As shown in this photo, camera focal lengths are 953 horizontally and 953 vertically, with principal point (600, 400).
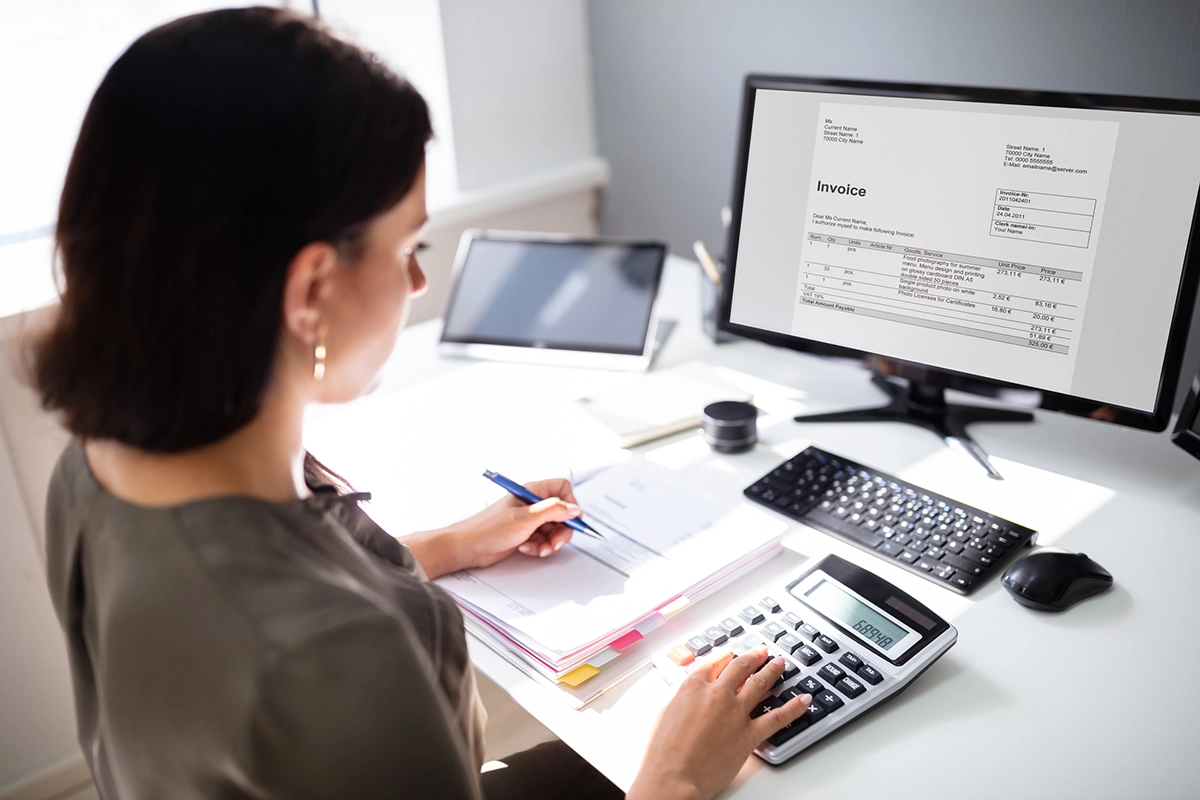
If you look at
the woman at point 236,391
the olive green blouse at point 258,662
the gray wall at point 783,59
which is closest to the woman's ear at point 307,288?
the woman at point 236,391

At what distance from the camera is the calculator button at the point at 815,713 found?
77 centimetres

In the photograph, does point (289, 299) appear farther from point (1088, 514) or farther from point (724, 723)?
point (1088, 514)

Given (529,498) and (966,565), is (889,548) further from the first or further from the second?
(529,498)

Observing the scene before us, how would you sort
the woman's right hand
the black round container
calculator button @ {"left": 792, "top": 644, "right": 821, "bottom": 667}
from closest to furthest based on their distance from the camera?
the woman's right hand → calculator button @ {"left": 792, "top": 644, "right": 821, "bottom": 667} → the black round container

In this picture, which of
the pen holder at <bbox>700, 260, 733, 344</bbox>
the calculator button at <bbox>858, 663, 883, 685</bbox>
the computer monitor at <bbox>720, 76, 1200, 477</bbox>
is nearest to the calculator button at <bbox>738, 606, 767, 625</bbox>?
the calculator button at <bbox>858, 663, 883, 685</bbox>

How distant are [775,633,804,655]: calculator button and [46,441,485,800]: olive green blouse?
316mm

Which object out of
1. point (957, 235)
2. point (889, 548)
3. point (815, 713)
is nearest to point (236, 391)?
point (815, 713)

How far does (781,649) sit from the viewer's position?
0.84 meters

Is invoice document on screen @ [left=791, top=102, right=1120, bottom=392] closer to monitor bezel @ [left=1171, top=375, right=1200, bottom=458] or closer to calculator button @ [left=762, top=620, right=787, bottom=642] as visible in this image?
monitor bezel @ [left=1171, top=375, right=1200, bottom=458]

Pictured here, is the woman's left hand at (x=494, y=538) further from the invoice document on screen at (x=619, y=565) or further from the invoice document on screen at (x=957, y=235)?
the invoice document on screen at (x=957, y=235)

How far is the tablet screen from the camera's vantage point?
58.7 inches

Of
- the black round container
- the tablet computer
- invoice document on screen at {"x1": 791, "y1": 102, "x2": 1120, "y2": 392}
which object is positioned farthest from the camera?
the tablet computer

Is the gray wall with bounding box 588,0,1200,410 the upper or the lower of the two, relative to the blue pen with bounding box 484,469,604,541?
upper

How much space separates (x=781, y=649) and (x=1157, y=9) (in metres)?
0.95
